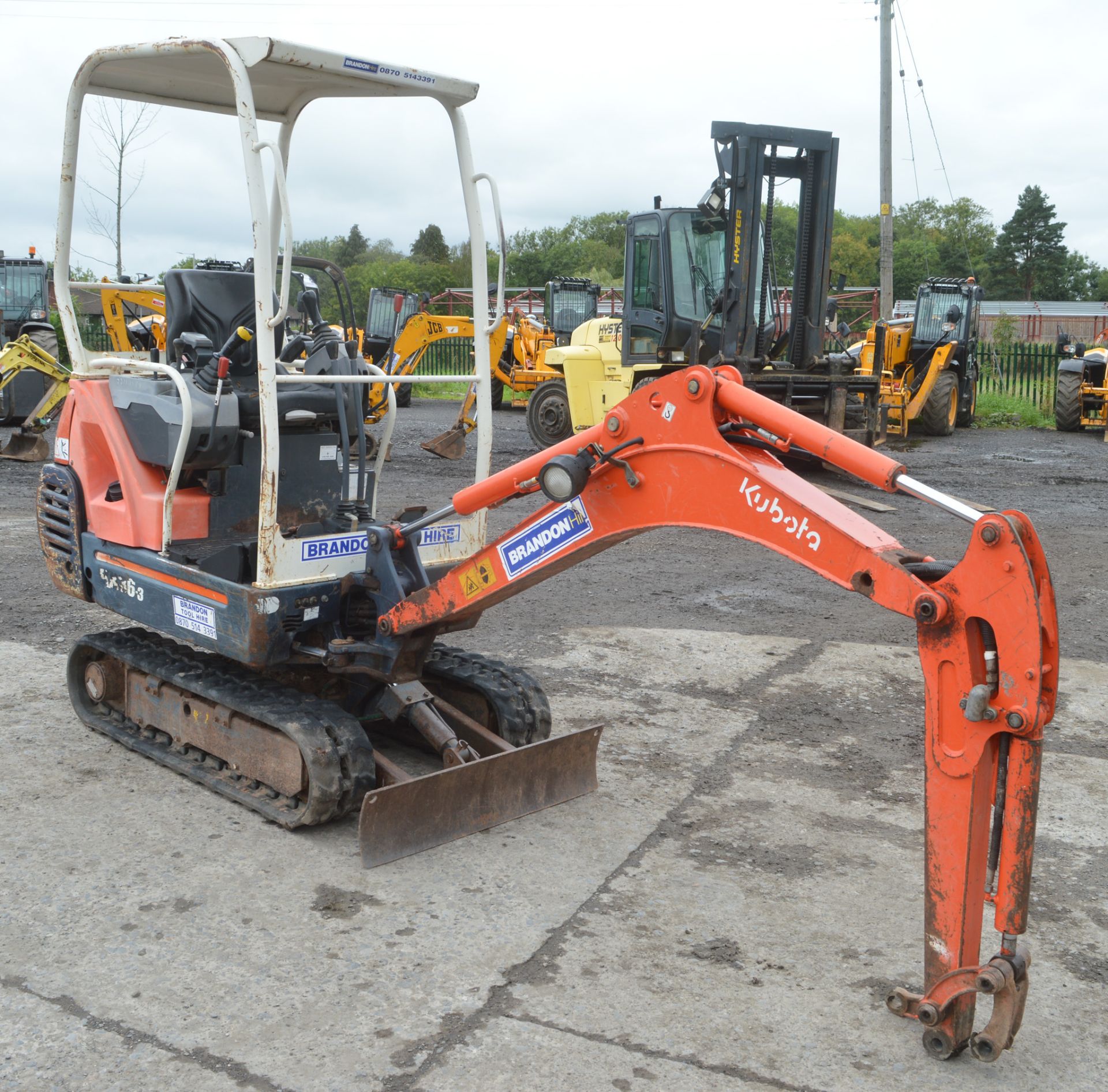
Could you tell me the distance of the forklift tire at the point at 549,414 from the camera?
1702 cm

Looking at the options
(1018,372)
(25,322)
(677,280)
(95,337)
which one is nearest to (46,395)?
(25,322)

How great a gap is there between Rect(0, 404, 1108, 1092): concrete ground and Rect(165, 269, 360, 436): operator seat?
1643mm

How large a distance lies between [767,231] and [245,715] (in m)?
10.3

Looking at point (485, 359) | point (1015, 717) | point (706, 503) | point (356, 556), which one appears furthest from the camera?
point (485, 359)

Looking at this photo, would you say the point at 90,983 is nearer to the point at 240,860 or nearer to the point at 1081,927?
the point at 240,860

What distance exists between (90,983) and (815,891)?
89.3 inches

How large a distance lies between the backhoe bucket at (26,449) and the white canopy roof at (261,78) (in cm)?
986

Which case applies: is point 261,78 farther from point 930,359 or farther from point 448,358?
point 448,358

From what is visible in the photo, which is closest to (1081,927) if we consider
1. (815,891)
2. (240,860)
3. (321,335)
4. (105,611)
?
(815,891)

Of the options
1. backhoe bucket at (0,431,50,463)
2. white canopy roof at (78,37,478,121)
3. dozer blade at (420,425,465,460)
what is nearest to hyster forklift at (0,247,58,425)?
backhoe bucket at (0,431,50,463)

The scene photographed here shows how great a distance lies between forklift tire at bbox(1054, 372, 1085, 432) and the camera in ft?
63.6

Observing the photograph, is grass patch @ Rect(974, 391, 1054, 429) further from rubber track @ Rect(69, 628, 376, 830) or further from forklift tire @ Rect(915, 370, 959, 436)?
rubber track @ Rect(69, 628, 376, 830)

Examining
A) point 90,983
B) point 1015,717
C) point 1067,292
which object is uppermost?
point 1067,292

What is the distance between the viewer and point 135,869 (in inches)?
162
